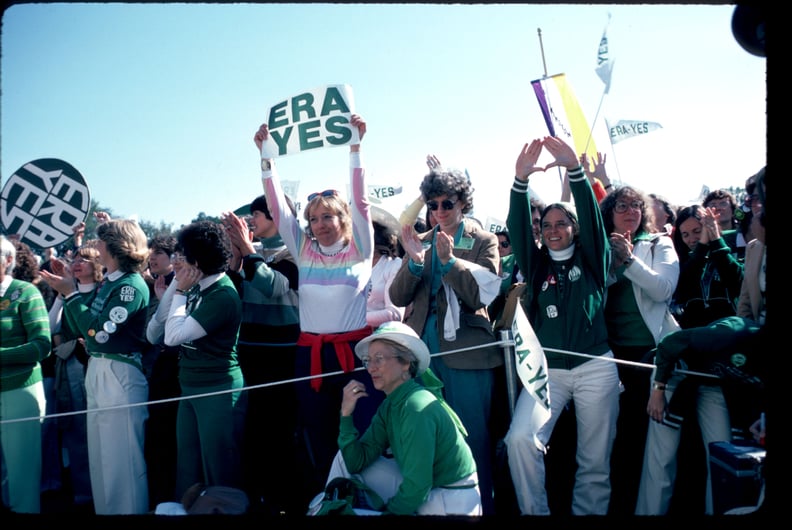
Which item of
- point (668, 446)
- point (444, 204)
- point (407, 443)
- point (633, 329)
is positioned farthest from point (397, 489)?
point (444, 204)

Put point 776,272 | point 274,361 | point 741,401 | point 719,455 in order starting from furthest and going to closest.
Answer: point 274,361 → point 741,401 → point 719,455 → point 776,272

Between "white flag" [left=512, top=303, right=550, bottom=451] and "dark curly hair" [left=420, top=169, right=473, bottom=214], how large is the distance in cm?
99

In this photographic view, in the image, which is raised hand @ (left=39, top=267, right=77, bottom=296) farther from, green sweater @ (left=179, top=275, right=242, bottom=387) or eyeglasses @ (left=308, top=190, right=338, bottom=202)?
eyeglasses @ (left=308, top=190, right=338, bottom=202)

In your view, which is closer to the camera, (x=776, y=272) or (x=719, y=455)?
(x=776, y=272)

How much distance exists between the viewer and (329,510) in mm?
3303

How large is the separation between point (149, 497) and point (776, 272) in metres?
3.96

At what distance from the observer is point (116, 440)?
4.37 metres

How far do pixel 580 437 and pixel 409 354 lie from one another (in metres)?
1.12

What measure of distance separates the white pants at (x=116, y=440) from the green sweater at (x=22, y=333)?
328 millimetres

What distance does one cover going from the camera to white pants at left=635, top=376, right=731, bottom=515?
148 inches

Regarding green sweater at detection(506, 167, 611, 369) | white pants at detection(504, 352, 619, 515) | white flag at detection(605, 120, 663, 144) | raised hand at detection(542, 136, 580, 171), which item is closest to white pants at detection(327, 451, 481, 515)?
white pants at detection(504, 352, 619, 515)

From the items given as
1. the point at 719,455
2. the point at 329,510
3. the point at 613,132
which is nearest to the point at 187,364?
the point at 329,510

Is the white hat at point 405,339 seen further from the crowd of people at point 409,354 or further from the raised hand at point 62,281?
the raised hand at point 62,281

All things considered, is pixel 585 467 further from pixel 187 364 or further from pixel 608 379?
pixel 187 364
